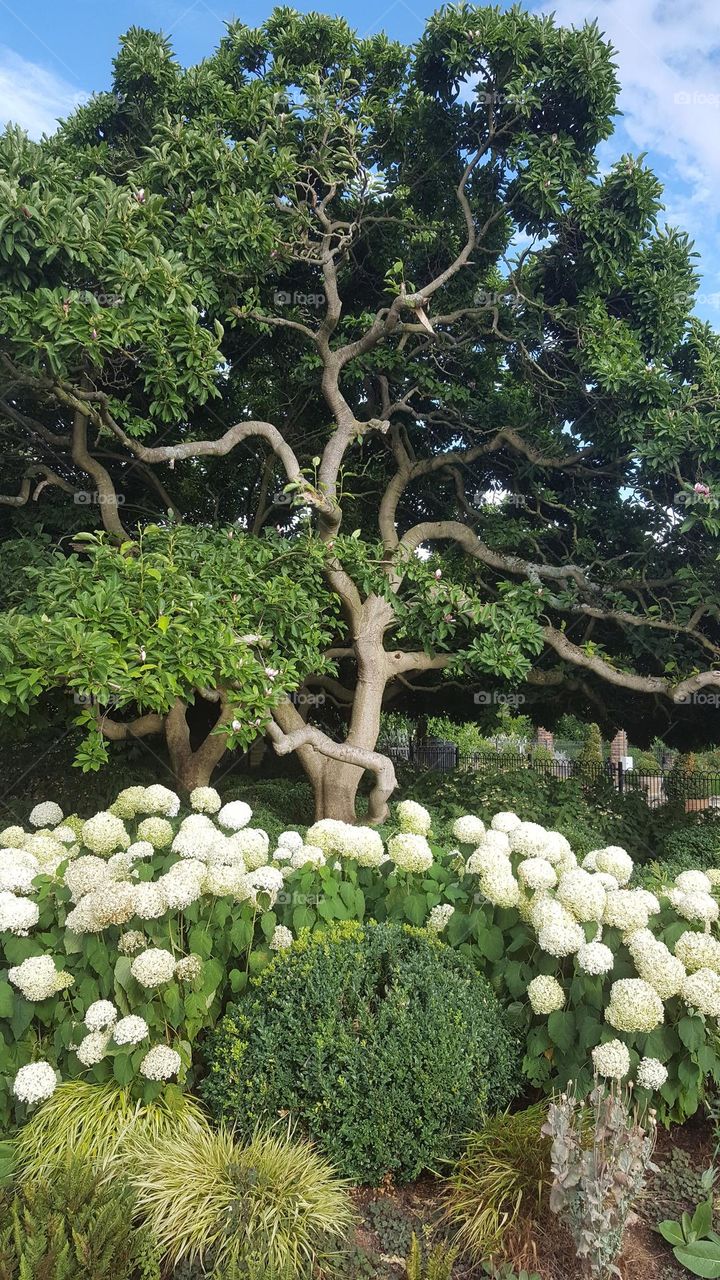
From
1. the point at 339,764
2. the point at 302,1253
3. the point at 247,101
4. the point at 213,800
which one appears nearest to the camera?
the point at 302,1253

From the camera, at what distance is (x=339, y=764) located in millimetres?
8914

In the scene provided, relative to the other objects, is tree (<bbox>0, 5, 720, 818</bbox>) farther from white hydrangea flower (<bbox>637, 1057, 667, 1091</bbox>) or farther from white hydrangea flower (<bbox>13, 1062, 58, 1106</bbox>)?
white hydrangea flower (<bbox>637, 1057, 667, 1091</bbox>)

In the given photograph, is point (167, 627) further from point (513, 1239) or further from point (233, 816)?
point (513, 1239)

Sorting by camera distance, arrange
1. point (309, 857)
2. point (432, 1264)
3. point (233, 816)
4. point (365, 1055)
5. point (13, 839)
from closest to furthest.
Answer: point (432, 1264) < point (365, 1055) < point (309, 857) < point (233, 816) < point (13, 839)

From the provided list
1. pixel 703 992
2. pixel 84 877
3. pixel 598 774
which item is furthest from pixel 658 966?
pixel 598 774

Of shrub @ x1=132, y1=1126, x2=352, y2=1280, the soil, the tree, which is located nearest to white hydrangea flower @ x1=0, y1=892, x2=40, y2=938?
shrub @ x1=132, y1=1126, x2=352, y2=1280

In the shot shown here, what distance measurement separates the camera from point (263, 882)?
3537mm

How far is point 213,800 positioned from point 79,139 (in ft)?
27.3

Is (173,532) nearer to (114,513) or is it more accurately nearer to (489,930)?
(114,513)

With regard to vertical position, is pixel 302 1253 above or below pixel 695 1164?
below

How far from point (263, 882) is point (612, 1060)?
1542mm

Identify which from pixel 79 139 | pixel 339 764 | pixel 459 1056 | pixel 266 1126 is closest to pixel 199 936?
pixel 266 1126

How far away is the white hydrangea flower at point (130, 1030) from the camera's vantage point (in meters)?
3.18

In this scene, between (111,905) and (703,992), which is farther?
(111,905)
